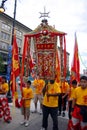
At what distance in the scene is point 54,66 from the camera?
8188 millimetres

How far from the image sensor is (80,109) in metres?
6.60

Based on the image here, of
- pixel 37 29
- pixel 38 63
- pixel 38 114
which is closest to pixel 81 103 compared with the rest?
pixel 38 63

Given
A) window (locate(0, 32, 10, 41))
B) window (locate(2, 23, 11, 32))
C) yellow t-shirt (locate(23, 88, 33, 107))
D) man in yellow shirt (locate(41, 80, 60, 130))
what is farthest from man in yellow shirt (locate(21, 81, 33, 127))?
window (locate(2, 23, 11, 32))

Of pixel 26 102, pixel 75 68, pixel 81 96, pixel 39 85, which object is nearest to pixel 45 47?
pixel 75 68

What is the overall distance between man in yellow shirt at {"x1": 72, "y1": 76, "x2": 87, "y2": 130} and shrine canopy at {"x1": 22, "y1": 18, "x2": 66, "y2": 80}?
1449 millimetres

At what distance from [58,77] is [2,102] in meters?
2.05

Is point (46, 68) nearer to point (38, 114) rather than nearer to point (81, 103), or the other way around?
point (81, 103)

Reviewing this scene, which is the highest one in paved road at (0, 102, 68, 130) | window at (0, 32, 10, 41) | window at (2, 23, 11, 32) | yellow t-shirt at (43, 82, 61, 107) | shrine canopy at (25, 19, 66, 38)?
window at (2, 23, 11, 32)

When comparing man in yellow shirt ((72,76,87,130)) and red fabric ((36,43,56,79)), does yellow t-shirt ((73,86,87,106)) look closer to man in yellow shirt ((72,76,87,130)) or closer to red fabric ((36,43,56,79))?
man in yellow shirt ((72,76,87,130))

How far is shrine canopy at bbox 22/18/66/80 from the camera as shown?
816 centimetres

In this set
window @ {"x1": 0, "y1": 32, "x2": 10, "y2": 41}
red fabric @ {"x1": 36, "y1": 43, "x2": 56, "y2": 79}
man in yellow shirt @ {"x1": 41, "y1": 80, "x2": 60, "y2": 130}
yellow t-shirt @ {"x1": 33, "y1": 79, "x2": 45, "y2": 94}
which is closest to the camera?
man in yellow shirt @ {"x1": 41, "y1": 80, "x2": 60, "y2": 130}

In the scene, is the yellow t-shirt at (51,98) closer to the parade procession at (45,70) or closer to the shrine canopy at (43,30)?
the parade procession at (45,70)

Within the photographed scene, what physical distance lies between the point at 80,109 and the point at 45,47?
239 centimetres

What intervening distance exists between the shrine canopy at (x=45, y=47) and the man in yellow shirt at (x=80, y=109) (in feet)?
4.76
